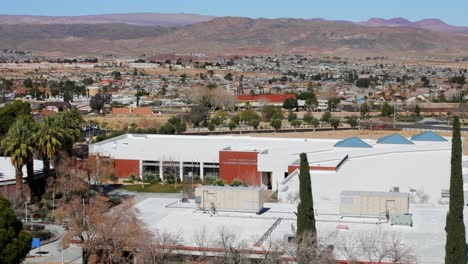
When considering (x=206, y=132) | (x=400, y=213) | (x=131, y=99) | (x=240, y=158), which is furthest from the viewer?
(x=131, y=99)

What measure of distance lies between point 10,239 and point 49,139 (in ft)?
63.6

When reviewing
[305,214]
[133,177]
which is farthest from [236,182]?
[305,214]

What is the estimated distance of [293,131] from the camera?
88.9 m

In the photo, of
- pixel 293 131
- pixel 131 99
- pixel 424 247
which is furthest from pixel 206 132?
pixel 424 247

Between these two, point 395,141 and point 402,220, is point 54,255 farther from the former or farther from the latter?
point 395,141

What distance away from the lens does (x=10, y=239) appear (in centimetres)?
2816

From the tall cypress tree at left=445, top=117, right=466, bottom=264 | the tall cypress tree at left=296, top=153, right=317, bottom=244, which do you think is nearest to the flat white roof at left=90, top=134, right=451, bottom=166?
the tall cypress tree at left=296, top=153, right=317, bottom=244

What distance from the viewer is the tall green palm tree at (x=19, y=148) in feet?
147

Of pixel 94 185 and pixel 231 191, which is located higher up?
pixel 231 191

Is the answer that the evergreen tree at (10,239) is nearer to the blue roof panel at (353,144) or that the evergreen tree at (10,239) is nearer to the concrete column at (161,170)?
the concrete column at (161,170)

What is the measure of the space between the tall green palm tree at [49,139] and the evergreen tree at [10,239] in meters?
17.7

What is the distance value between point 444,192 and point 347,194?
1072 centimetres

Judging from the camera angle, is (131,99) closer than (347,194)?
No

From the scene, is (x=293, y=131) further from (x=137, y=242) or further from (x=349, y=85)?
(x=349, y=85)
